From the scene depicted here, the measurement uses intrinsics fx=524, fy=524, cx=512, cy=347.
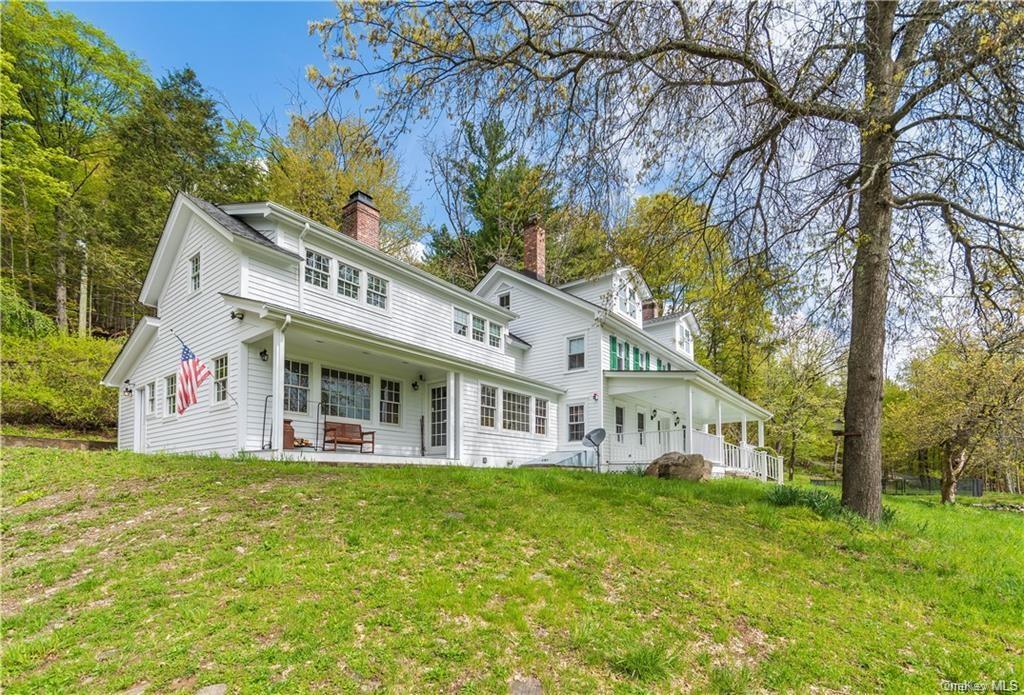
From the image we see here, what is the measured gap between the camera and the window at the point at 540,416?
18.7 metres

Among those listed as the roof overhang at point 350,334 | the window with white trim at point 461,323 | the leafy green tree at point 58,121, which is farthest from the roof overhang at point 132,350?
the window with white trim at point 461,323

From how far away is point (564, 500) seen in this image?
312 inches

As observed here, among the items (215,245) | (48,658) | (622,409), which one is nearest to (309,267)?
(215,245)

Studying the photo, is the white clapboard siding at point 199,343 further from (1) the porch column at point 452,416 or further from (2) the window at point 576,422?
(2) the window at point 576,422

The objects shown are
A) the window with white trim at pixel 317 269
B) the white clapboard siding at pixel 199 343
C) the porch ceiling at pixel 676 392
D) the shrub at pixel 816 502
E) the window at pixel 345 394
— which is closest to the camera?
the shrub at pixel 816 502

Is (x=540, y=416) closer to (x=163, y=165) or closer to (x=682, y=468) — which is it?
(x=682, y=468)

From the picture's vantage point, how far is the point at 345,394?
13.3m

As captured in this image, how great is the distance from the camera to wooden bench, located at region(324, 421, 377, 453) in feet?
39.1

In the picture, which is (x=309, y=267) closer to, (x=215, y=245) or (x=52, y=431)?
(x=215, y=245)

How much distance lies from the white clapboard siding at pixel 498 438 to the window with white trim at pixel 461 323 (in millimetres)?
2119

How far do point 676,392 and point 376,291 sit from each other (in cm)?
1195

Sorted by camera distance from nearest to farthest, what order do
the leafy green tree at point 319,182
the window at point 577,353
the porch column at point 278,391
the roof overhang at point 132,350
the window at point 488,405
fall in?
the porch column at point 278,391, the roof overhang at point 132,350, the window at point 488,405, the window at point 577,353, the leafy green tree at point 319,182

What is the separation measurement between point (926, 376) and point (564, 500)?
19.5 meters

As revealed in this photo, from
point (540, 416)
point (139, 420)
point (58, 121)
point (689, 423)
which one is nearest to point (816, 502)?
point (689, 423)
